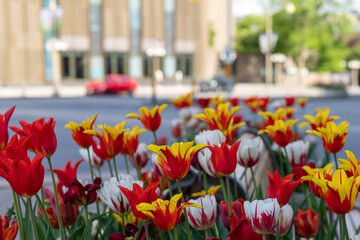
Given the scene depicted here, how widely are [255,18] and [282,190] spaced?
6923 cm

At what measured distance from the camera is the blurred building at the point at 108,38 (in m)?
44.6

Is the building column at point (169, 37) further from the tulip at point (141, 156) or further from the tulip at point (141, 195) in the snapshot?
the tulip at point (141, 195)

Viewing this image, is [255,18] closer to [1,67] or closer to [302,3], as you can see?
[302,3]

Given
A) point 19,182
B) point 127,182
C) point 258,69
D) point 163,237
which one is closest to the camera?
point 19,182

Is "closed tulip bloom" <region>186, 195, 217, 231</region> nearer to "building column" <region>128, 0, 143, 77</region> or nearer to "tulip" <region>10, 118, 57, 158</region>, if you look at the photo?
"tulip" <region>10, 118, 57, 158</region>

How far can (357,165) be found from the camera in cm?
168

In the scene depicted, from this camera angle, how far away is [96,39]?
48.7 metres

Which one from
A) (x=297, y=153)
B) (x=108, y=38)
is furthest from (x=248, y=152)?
(x=108, y=38)

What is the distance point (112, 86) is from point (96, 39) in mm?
13711

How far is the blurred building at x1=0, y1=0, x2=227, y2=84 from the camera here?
146ft

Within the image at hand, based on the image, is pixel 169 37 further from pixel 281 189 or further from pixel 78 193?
pixel 281 189

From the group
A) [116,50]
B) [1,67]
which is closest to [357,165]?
[1,67]

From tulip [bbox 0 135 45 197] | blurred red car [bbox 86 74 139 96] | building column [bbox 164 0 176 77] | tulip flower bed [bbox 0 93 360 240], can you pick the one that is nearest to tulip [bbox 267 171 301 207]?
tulip flower bed [bbox 0 93 360 240]

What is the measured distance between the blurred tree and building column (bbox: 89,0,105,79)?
16934 mm
